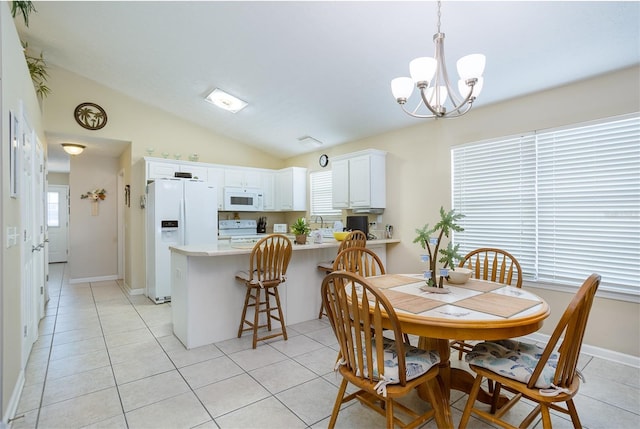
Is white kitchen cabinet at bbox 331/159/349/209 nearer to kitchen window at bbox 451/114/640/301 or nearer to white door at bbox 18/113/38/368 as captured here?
kitchen window at bbox 451/114/640/301

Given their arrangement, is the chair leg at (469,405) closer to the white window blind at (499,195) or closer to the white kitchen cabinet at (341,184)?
the white window blind at (499,195)

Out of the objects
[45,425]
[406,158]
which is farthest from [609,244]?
[45,425]

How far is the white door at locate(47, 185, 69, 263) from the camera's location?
848 centimetres

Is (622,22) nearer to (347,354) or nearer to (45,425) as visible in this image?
(347,354)

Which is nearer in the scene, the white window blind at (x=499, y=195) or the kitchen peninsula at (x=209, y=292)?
the kitchen peninsula at (x=209, y=292)

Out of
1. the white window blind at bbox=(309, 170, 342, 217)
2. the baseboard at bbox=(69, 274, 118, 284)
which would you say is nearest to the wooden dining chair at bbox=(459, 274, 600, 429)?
the white window blind at bbox=(309, 170, 342, 217)

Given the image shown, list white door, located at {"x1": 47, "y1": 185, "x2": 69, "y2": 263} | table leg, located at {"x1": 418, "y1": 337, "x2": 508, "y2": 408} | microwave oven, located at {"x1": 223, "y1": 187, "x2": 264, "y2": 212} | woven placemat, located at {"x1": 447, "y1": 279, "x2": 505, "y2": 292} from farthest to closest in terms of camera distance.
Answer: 1. white door, located at {"x1": 47, "y1": 185, "x2": 69, "y2": 263}
2. microwave oven, located at {"x1": 223, "y1": 187, "x2": 264, "y2": 212}
3. woven placemat, located at {"x1": 447, "y1": 279, "x2": 505, "y2": 292}
4. table leg, located at {"x1": 418, "y1": 337, "x2": 508, "y2": 408}

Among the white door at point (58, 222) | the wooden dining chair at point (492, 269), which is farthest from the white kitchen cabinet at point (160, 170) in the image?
the white door at point (58, 222)

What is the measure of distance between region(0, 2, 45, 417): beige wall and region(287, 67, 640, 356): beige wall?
360cm

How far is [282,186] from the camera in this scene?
6312 mm

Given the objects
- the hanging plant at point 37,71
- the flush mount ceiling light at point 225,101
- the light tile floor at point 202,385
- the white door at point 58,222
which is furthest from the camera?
the white door at point 58,222

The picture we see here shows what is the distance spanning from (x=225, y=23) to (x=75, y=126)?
128 inches

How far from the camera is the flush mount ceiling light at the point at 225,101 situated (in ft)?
14.4

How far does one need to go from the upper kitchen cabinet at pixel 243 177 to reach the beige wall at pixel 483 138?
5.17ft
